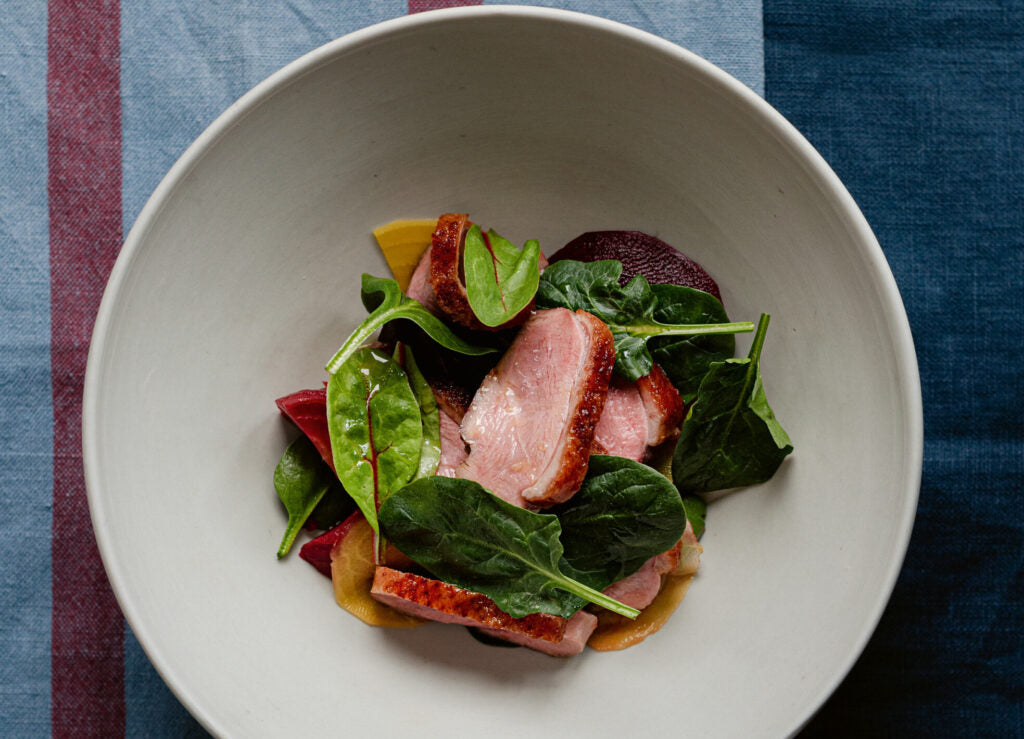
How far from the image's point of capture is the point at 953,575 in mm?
1624

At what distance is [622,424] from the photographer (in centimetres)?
144

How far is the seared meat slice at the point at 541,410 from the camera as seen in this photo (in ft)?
4.42

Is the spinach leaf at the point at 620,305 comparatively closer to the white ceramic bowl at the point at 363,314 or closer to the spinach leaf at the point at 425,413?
the white ceramic bowl at the point at 363,314

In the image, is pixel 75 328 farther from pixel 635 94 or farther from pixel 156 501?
pixel 635 94

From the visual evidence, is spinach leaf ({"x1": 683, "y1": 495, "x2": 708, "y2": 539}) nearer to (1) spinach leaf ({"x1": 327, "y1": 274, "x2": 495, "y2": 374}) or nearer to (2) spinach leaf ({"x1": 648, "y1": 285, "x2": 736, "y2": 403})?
(2) spinach leaf ({"x1": 648, "y1": 285, "x2": 736, "y2": 403})

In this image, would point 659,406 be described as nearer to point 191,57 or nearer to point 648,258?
point 648,258

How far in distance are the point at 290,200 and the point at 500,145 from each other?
1.27ft

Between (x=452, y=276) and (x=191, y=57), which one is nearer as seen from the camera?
(x=452, y=276)

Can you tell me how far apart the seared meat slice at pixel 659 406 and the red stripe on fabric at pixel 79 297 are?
1031 mm

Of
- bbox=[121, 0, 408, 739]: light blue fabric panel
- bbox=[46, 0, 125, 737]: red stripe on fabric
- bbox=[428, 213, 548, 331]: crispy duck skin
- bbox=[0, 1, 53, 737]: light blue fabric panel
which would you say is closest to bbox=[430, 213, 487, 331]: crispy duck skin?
bbox=[428, 213, 548, 331]: crispy duck skin

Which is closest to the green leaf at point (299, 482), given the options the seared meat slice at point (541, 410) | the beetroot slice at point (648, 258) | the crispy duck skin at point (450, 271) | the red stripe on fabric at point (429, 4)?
the seared meat slice at point (541, 410)

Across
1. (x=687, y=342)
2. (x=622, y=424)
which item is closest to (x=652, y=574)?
A: (x=622, y=424)

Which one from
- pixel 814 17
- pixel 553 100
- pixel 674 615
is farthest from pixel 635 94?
pixel 674 615

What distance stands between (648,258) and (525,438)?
0.40 m
